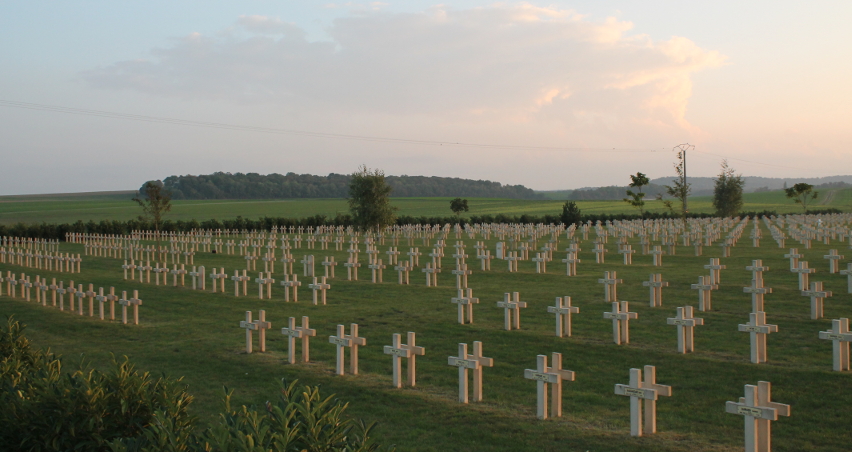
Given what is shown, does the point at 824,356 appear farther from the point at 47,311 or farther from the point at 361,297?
the point at 47,311

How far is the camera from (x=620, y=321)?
436 inches

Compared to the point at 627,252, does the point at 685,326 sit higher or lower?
lower

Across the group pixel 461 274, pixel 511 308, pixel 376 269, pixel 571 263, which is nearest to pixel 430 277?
pixel 461 274

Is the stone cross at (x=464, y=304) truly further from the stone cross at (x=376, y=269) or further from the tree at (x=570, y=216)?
the tree at (x=570, y=216)

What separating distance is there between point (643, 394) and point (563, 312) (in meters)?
5.11

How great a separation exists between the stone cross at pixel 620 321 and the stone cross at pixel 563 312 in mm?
727

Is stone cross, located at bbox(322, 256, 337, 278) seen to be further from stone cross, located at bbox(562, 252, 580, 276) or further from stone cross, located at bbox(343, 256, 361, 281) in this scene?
stone cross, located at bbox(562, 252, 580, 276)

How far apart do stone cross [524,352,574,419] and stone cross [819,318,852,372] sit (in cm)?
394

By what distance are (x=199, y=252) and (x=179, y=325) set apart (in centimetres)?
2276

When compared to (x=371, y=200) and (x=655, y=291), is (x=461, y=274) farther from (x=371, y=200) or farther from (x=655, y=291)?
(x=371, y=200)

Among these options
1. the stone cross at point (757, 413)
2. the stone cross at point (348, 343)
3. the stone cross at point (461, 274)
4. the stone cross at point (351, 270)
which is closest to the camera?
the stone cross at point (757, 413)

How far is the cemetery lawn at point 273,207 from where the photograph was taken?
84.3m

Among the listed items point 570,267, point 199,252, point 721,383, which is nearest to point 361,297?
point 570,267

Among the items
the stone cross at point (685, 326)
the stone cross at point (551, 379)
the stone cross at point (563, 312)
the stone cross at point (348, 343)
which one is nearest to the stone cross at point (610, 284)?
the stone cross at point (563, 312)
